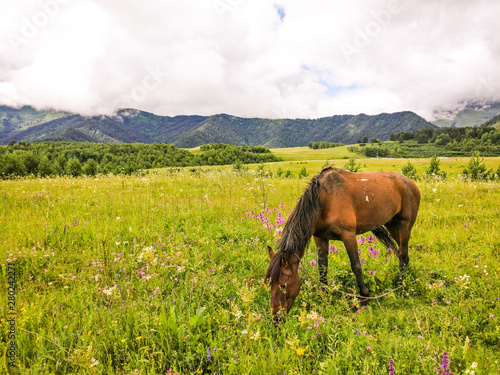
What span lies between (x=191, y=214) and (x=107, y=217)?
7.97 ft

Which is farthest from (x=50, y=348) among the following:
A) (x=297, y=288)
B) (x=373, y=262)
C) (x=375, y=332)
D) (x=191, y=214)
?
(x=373, y=262)

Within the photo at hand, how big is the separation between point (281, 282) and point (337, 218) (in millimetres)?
1610

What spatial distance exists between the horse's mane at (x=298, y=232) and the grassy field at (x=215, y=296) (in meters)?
0.52

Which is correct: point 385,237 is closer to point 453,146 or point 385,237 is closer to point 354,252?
point 354,252

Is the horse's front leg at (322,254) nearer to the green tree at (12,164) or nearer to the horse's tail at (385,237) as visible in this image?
the horse's tail at (385,237)

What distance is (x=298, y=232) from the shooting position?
14.1 feet

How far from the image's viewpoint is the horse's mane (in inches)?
155

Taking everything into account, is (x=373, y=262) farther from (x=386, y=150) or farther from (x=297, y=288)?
(x=386, y=150)

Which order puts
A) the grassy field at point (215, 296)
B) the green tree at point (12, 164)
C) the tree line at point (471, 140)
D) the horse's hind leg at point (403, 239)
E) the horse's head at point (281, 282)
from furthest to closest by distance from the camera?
the tree line at point (471, 140), the green tree at point (12, 164), the horse's hind leg at point (403, 239), the horse's head at point (281, 282), the grassy field at point (215, 296)

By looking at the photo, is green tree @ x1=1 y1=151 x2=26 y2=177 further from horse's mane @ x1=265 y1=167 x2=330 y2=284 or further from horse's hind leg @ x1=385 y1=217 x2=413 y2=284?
horse's hind leg @ x1=385 y1=217 x2=413 y2=284

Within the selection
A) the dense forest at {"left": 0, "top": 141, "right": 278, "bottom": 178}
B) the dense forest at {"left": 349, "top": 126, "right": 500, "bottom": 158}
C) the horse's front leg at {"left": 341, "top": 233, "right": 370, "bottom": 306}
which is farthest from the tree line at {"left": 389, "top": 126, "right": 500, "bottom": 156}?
the horse's front leg at {"left": 341, "top": 233, "right": 370, "bottom": 306}

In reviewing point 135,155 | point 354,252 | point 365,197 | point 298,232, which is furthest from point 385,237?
point 135,155

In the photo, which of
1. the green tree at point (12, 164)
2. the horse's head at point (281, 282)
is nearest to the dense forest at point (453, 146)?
the green tree at point (12, 164)

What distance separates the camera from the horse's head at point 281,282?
3891 millimetres
